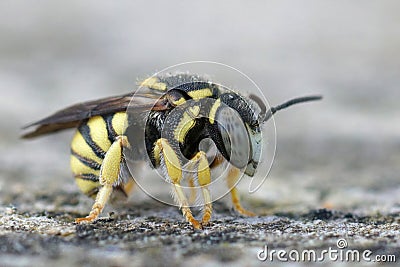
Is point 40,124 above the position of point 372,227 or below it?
above

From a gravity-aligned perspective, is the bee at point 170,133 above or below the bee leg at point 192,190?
above

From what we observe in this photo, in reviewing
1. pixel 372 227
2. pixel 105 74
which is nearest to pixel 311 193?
pixel 372 227

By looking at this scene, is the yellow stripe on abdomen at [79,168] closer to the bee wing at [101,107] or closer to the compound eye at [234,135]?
the bee wing at [101,107]

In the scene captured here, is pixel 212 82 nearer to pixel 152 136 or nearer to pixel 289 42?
pixel 152 136

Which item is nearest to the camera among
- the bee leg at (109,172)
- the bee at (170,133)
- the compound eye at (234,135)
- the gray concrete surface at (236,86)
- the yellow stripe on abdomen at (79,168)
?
the gray concrete surface at (236,86)

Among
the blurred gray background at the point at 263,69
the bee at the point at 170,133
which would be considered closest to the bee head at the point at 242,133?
the bee at the point at 170,133

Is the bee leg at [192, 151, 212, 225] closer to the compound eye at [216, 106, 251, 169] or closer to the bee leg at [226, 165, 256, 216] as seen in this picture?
the compound eye at [216, 106, 251, 169]

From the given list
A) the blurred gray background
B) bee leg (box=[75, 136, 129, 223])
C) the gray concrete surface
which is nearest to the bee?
bee leg (box=[75, 136, 129, 223])
